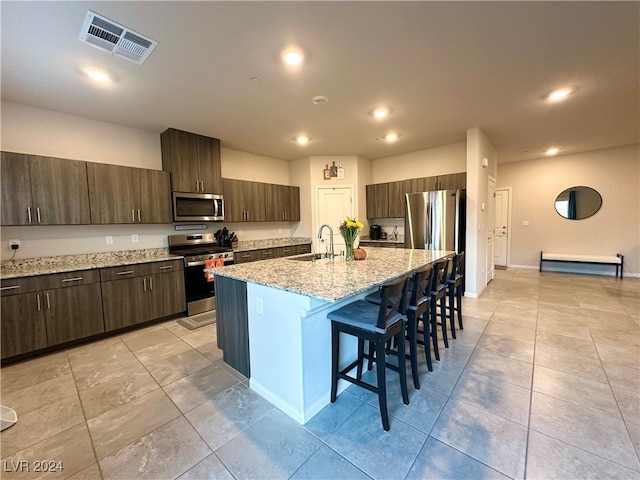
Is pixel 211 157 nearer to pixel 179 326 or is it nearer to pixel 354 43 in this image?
pixel 179 326

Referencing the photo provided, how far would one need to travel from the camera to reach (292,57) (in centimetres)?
217

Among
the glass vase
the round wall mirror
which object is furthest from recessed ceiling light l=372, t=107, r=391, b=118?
the round wall mirror

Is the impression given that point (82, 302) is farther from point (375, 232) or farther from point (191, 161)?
point (375, 232)

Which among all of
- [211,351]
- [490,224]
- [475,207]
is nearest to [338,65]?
[211,351]

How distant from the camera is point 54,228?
3.09 metres

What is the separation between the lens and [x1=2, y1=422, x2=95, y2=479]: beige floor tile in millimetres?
1396

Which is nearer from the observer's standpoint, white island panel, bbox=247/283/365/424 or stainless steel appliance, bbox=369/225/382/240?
white island panel, bbox=247/283/365/424

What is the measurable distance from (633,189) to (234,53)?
7.67 meters

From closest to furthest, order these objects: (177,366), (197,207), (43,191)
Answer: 1. (177,366)
2. (43,191)
3. (197,207)

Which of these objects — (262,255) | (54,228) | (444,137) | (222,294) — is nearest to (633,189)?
(444,137)

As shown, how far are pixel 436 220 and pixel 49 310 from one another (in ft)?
17.0

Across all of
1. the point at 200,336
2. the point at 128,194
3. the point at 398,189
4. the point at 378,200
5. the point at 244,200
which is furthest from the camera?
the point at 378,200

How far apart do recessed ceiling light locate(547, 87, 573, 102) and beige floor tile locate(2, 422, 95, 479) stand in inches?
195

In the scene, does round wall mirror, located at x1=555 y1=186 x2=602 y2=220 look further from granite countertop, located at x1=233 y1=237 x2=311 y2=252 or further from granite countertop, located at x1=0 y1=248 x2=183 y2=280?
granite countertop, located at x1=0 y1=248 x2=183 y2=280
